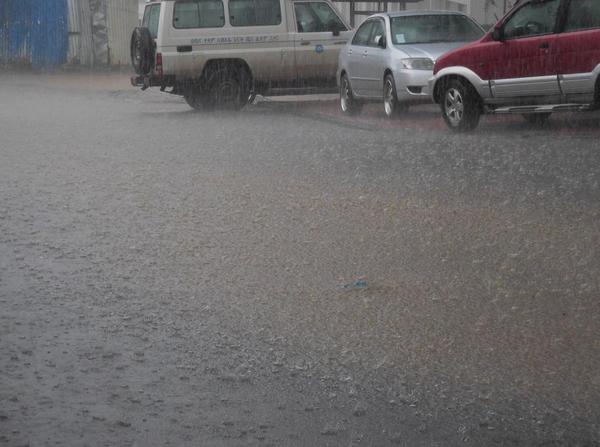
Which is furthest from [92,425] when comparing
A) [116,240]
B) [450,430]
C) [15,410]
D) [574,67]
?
[574,67]

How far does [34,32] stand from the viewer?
37281mm

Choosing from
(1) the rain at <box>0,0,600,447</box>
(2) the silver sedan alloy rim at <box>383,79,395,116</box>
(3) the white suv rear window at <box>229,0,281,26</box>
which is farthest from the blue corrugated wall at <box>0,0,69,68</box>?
(2) the silver sedan alloy rim at <box>383,79,395,116</box>

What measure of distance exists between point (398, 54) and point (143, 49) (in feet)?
16.0

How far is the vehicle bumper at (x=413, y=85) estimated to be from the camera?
730 inches

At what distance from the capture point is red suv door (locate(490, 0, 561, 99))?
50.9 feet

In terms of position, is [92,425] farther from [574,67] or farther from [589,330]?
[574,67]

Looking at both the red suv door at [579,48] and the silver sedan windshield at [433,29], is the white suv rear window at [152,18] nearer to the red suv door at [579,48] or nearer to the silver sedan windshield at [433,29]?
the silver sedan windshield at [433,29]

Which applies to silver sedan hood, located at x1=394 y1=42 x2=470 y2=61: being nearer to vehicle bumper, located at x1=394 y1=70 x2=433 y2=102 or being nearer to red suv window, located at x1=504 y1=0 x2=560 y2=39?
vehicle bumper, located at x1=394 y1=70 x2=433 y2=102

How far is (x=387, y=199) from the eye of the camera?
10789 mm

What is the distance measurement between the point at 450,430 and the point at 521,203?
5.76 meters

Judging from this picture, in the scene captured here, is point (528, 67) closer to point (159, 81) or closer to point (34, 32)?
point (159, 81)

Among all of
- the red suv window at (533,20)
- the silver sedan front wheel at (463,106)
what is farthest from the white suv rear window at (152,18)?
the red suv window at (533,20)

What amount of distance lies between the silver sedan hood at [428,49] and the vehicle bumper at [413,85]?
30 centimetres

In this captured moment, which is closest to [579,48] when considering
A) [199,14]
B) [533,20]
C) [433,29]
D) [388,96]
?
[533,20]
